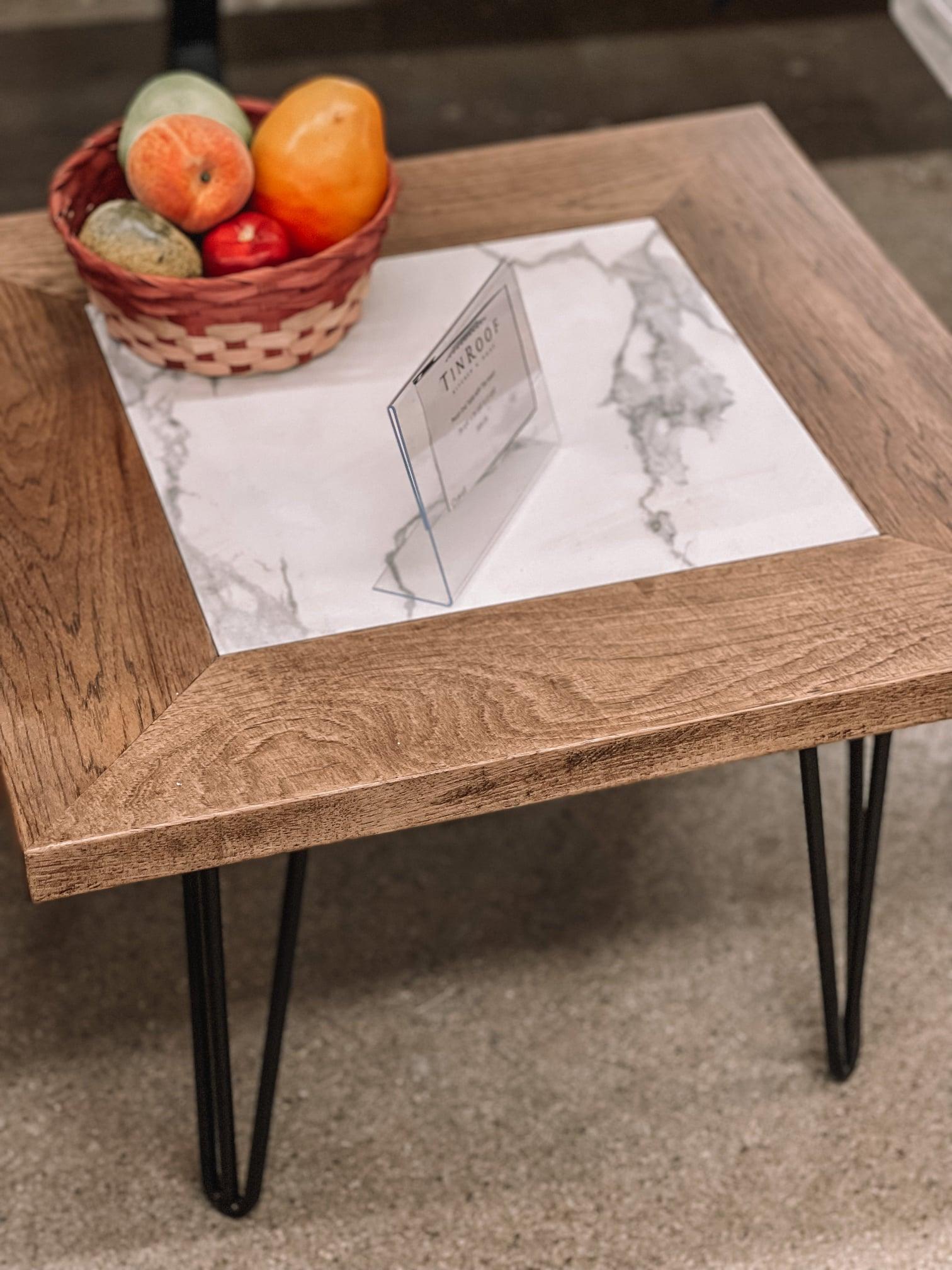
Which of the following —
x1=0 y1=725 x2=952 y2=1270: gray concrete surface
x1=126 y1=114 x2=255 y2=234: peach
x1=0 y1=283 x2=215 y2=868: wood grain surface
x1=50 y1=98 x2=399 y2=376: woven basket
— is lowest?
x1=0 y1=725 x2=952 y2=1270: gray concrete surface

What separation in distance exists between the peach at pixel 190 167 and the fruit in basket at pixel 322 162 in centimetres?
2

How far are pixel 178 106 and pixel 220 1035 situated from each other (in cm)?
65

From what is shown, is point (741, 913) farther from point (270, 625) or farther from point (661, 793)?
point (270, 625)

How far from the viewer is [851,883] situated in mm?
1175

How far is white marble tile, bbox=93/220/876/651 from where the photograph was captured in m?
0.97

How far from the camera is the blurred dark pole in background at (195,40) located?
7.09ft

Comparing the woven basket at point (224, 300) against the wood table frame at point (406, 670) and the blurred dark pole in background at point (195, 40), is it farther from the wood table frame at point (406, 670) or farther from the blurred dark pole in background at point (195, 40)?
the blurred dark pole in background at point (195, 40)

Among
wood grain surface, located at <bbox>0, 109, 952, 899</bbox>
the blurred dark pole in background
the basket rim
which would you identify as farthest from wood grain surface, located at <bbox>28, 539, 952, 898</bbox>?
the blurred dark pole in background

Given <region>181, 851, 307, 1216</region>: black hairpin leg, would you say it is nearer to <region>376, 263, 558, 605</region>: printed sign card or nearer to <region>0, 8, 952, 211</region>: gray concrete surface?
<region>376, 263, 558, 605</region>: printed sign card

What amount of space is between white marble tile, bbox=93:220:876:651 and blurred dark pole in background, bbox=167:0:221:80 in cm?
114

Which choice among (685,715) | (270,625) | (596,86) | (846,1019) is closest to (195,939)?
(270,625)

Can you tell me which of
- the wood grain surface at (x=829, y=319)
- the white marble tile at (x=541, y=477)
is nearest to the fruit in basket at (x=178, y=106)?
the white marble tile at (x=541, y=477)

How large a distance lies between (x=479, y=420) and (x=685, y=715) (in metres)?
0.26

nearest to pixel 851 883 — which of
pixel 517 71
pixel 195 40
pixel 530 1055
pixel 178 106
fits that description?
pixel 530 1055
